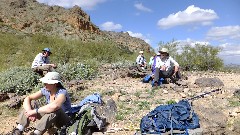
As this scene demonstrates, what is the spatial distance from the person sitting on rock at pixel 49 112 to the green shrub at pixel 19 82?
4.52 meters

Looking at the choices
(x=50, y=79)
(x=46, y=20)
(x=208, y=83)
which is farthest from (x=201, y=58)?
(x=46, y=20)

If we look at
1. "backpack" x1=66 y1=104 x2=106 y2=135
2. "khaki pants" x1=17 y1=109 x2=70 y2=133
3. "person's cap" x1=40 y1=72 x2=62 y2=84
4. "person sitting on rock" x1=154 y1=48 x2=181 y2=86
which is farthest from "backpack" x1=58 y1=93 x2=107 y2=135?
"person sitting on rock" x1=154 y1=48 x2=181 y2=86

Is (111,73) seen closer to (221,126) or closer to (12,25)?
(221,126)

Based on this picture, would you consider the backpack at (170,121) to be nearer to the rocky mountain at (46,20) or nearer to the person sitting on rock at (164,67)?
the person sitting on rock at (164,67)

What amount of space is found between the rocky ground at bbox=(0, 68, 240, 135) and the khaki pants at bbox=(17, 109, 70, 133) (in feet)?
3.27

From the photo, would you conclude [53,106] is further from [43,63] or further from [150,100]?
[43,63]

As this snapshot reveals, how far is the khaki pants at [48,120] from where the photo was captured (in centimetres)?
561

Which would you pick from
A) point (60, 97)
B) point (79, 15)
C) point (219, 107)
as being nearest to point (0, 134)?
point (60, 97)

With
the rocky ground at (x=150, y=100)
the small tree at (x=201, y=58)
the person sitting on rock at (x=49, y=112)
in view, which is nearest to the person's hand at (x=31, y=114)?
the person sitting on rock at (x=49, y=112)

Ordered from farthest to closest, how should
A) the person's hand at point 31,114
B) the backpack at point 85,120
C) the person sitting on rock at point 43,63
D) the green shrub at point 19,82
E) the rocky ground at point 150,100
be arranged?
the person sitting on rock at point 43,63
the green shrub at point 19,82
the rocky ground at point 150,100
the backpack at point 85,120
the person's hand at point 31,114

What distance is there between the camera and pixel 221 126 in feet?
21.2

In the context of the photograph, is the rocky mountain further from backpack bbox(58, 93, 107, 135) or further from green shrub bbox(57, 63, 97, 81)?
backpack bbox(58, 93, 107, 135)

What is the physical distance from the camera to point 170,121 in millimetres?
5828

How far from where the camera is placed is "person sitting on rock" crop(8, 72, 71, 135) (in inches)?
223
